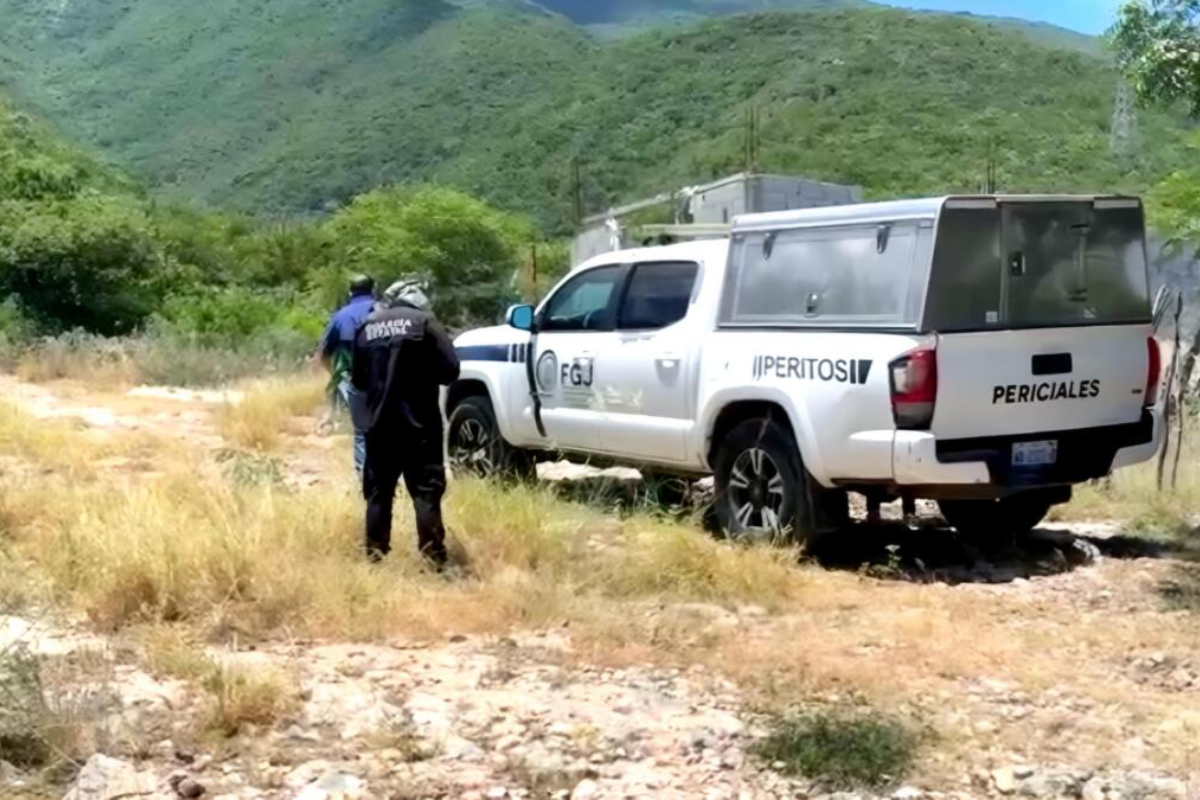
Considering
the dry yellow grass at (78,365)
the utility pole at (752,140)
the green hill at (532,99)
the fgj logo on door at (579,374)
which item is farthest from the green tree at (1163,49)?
the utility pole at (752,140)

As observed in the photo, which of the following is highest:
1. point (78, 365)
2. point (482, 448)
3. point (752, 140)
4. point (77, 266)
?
point (752, 140)

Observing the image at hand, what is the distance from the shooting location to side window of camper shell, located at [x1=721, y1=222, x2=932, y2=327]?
26.7 ft

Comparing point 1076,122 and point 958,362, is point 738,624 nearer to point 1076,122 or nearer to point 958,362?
point 958,362

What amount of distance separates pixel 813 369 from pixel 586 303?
2513 millimetres

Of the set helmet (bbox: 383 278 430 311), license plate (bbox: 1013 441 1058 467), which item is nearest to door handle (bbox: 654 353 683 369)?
helmet (bbox: 383 278 430 311)

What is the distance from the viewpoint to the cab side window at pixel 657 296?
9.67m

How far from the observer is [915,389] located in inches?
313

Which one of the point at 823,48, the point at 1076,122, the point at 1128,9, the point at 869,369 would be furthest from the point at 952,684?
the point at 823,48

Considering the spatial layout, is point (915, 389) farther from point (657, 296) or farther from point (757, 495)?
point (657, 296)

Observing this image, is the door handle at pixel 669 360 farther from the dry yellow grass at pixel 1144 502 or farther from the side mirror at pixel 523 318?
the dry yellow grass at pixel 1144 502

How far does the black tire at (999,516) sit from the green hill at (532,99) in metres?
22.0

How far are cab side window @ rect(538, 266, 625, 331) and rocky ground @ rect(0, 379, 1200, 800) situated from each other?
3071 mm

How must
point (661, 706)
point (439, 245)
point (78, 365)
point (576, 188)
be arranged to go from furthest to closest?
point (576, 188) < point (439, 245) < point (78, 365) < point (661, 706)

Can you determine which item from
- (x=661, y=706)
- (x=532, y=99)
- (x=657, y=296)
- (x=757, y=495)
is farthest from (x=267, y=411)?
(x=532, y=99)
